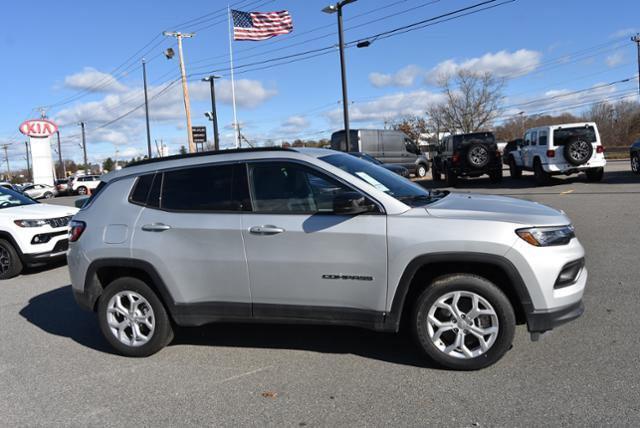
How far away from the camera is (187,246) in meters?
4.34

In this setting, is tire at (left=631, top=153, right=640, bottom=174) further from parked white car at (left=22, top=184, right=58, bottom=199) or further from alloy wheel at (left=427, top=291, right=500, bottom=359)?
parked white car at (left=22, top=184, right=58, bottom=199)

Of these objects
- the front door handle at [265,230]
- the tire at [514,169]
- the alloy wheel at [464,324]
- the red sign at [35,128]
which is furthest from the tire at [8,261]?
the red sign at [35,128]

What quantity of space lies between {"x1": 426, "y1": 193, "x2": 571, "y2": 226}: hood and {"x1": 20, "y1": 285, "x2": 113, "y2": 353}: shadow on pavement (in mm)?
3324

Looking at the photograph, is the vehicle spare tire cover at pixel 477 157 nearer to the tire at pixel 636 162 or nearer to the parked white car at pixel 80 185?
the tire at pixel 636 162

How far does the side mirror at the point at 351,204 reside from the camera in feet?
12.6

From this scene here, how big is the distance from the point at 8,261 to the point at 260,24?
1696cm

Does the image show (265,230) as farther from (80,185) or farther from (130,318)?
(80,185)

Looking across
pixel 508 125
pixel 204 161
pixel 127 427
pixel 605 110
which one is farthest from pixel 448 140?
pixel 508 125

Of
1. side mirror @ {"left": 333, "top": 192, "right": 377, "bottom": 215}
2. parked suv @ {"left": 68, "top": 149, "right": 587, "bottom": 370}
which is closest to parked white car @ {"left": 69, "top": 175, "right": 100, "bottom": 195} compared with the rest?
parked suv @ {"left": 68, "top": 149, "right": 587, "bottom": 370}

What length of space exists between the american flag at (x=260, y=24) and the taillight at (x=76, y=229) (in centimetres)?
1900

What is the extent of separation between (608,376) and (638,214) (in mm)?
8347

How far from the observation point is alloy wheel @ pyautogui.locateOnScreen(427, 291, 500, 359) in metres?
3.84

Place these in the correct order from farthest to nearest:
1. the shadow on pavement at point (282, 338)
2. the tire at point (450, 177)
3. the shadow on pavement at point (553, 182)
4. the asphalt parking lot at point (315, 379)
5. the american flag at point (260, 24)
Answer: the american flag at point (260, 24) < the tire at point (450, 177) < the shadow on pavement at point (553, 182) < the shadow on pavement at point (282, 338) < the asphalt parking lot at point (315, 379)

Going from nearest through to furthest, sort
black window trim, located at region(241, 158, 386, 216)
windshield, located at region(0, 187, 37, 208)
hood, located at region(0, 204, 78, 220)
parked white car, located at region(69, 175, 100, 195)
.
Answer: black window trim, located at region(241, 158, 386, 216) < hood, located at region(0, 204, 78, 220) < windshield, located at region(0, 187, 37, 208) < parked white car, located at region(69, 175, 100, 195)
